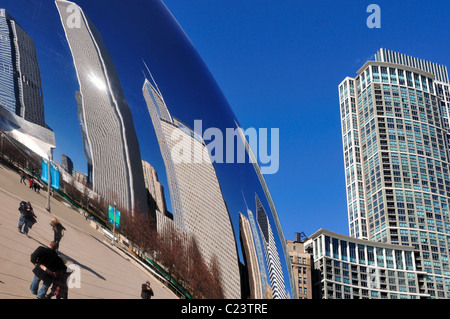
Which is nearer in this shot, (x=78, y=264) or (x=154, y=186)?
(x=78, y=264)

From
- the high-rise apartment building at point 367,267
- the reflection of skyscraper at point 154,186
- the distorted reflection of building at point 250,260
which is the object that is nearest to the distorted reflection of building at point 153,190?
the reflection of skyscraper at point 154,186

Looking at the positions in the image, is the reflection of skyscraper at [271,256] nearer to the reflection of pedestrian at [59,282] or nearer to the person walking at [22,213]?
the reflection of pedestrian at [59,282]

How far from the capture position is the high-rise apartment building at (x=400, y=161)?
9825cm

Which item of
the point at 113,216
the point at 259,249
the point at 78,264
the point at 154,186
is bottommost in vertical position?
the point at 78,264

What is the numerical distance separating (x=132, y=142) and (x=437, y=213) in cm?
→ 10507

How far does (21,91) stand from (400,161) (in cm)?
10828

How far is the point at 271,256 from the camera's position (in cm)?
625

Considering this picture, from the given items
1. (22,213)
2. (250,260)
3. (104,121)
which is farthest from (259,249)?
(22,213)

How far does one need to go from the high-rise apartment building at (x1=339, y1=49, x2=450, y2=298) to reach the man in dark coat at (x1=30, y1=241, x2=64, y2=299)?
100293 millimetres

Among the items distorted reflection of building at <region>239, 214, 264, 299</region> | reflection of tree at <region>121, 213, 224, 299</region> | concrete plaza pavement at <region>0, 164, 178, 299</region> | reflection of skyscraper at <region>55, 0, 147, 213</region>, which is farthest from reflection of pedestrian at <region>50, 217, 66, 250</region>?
distorted reflection of building at <region>239, 214, 264, 299</region>

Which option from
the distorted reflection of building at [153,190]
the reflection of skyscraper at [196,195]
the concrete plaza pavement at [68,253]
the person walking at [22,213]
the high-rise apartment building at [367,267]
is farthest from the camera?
the high-rise apartment building at [367,267]

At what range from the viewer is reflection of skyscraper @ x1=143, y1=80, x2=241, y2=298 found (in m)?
3.99

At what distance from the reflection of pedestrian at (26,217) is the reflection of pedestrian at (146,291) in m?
0.98

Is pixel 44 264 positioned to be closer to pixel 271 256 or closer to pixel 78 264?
pixel 78 264
